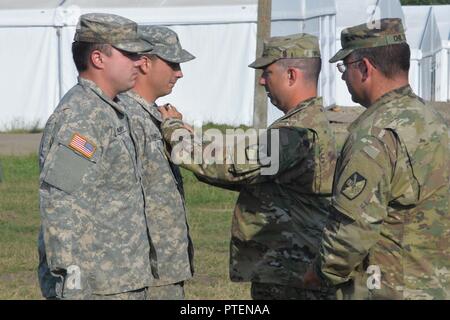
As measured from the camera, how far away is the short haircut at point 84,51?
4531 millimetres

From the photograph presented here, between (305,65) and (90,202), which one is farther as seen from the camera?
(305,65)

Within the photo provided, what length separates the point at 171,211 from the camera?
498cm

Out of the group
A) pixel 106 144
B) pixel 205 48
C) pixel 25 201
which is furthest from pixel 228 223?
pixel 205 48

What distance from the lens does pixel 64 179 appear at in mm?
4273

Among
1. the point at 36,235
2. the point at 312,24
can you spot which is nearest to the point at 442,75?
the point at 312,24

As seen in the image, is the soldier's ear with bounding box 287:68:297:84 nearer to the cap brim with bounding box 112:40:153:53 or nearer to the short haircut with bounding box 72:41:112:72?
the cap brim with bounding box 112:40:153:53

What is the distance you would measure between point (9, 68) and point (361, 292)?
18244 millimetres

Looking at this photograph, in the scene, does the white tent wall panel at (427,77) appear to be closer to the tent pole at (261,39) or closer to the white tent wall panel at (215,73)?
the white tent wall panel at (215,73)

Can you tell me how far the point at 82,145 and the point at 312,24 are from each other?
19.8 meters

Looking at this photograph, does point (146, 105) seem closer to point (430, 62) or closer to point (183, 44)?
point (183, 44)

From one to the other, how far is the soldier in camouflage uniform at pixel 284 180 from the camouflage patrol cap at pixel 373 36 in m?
0.65

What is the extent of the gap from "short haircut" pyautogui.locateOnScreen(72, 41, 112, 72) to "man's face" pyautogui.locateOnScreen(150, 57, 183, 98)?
0.58m

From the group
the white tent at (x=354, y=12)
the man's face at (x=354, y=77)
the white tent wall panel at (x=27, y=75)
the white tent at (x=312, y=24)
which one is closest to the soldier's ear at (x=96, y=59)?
the man's face at (x=354, y=77)

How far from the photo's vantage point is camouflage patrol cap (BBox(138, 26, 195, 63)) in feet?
16.7
